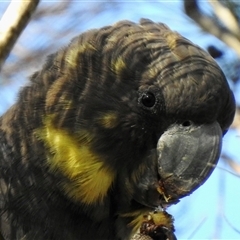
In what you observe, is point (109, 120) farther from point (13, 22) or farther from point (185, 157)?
point (13, 22)

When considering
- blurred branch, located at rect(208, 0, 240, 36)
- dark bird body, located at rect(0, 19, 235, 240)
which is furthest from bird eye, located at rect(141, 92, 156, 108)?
blurred branch, located at rect(208, 0, 240, 36)

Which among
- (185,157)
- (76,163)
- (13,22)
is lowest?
(185,157)

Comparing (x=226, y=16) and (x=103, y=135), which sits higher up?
(x=103, y=135)

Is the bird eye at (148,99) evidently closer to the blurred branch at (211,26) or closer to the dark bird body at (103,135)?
the dark bird body at (103,135)

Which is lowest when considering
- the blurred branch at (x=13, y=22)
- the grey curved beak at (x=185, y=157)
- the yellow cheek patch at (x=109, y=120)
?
the grey curved beak at (x=185, y=157)

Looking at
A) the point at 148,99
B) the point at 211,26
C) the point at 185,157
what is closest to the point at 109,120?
the point at 148,99

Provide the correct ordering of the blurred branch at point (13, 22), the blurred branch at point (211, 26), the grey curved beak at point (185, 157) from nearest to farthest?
the blurred branch at point (13, 22), the grey curved beak at point (185, 157), the blurred branch at point (211, 26)

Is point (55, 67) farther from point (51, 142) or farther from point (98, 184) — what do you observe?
point (98, 184)

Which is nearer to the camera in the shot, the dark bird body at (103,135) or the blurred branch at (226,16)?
the dark bird body at (103,135)

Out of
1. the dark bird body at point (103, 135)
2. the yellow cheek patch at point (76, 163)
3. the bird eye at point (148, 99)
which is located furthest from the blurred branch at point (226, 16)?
the yellow cheek patch at point (76, 163)
